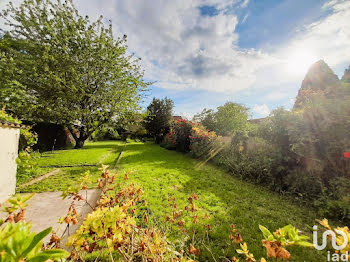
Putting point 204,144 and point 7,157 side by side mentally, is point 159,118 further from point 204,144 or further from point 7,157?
point 7,157

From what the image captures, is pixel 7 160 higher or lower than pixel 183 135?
lower

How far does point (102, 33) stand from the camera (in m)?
12.9

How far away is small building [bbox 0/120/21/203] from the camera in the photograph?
12.4ft

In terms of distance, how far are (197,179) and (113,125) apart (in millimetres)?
11634

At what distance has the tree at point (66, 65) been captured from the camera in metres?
11.5

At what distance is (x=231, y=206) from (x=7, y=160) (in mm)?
6115

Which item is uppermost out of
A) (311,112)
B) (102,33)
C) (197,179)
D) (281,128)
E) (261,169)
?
(102,33)

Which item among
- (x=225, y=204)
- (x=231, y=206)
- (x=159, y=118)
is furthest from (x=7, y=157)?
(x=159, y=118)

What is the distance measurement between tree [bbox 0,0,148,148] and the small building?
8.52 meters

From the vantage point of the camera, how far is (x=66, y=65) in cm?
1217

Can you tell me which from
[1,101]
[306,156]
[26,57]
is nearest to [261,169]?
[306,156]

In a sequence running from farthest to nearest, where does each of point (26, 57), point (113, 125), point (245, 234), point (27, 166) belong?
point (113, 125), point (26, 57), point (27, 166), point (245, 234)

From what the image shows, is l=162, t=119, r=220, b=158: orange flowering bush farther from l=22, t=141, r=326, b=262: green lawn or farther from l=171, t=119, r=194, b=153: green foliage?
l=22, t=141, r=326, b=262: green lawn

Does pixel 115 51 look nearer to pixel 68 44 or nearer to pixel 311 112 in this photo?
pixel 68 44
